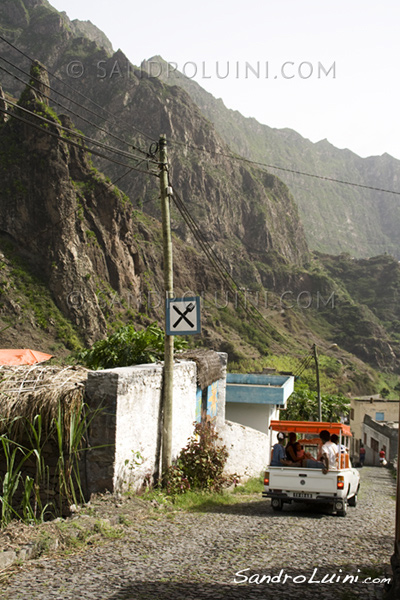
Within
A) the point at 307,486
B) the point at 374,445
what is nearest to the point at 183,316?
the point at 307,486

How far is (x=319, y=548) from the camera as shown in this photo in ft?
22.5

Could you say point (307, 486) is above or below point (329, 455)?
below

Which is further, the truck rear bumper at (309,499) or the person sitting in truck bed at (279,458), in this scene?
the person sitting in truck bed at (279,458)

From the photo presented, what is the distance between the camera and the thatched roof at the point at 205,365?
509 inches

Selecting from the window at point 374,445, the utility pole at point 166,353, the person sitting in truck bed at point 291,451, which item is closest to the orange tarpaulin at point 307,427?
the person sitting in truck bed at point 291,451

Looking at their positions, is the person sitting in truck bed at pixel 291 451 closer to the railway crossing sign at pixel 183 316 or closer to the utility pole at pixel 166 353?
the utility pole at pixel 166 353

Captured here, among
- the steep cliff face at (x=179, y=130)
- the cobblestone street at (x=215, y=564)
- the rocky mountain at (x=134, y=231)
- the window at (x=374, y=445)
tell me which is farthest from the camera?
the steep cliff face at (x=179, y=130)

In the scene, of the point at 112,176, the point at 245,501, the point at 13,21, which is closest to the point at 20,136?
the point at 112,176

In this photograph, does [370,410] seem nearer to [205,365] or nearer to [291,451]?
[205,365]

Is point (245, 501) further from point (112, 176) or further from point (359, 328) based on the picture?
point (359, 328)

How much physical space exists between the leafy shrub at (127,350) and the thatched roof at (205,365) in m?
1.06

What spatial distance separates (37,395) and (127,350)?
393 cm

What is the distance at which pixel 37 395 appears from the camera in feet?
26.8

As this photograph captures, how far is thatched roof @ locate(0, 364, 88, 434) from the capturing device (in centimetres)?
806
